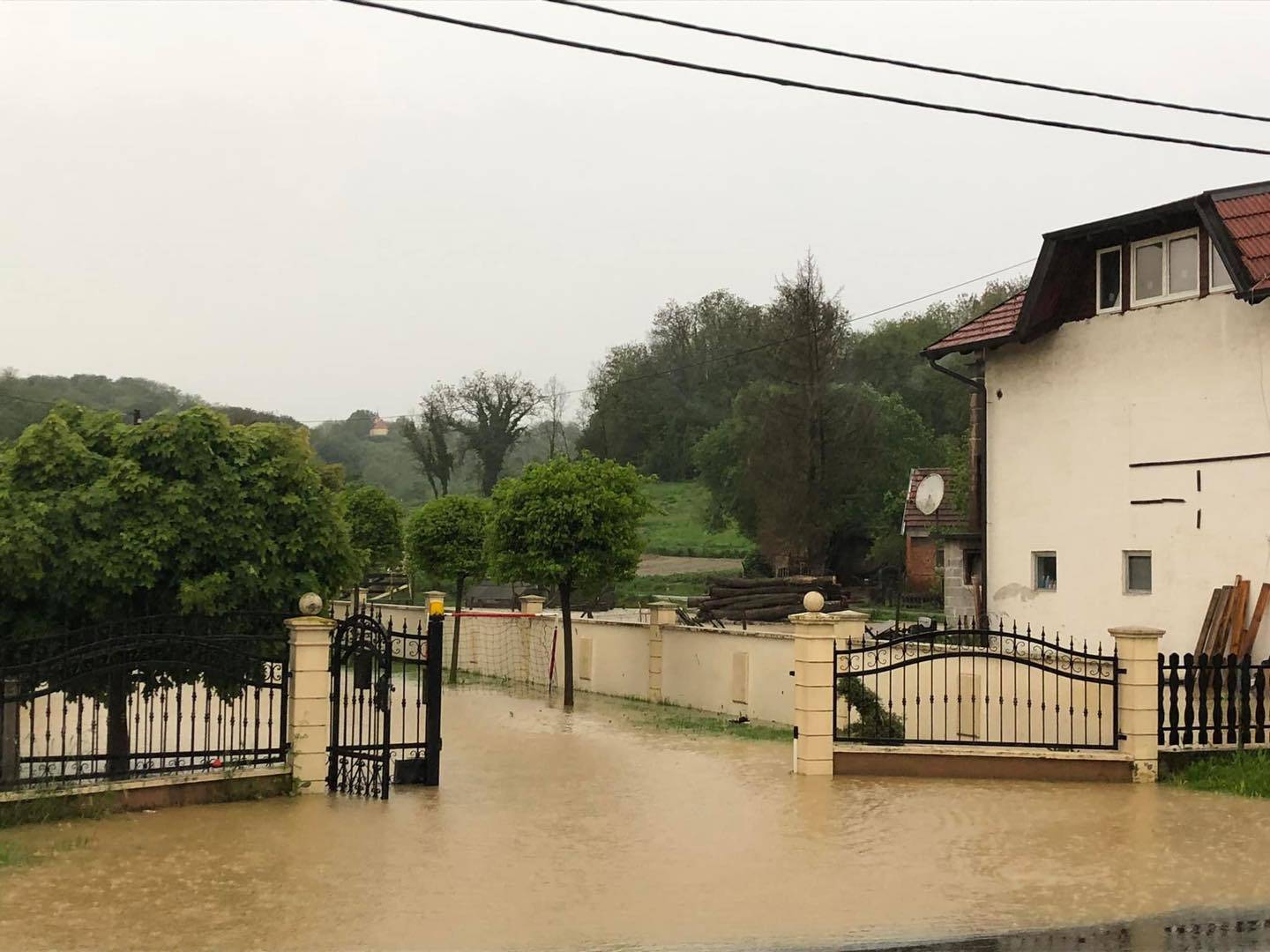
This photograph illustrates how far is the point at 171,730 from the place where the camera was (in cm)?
2000

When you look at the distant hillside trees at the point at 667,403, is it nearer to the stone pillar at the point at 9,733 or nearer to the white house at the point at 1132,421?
the white house at the point at 1132,421

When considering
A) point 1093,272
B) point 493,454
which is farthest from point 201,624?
point 493,454

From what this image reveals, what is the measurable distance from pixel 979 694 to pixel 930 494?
1376 centimetres

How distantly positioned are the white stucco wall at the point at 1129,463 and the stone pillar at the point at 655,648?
243 inches

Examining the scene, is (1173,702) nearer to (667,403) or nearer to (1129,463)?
(1129,463)

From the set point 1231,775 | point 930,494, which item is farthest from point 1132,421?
point 930,494

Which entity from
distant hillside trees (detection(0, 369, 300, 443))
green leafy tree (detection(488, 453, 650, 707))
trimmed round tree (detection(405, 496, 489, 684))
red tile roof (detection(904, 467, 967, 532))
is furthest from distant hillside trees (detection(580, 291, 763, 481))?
green leafy tree (detection(488, 453, 650, 707))

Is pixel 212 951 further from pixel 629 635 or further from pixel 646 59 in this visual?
pixel 629 635

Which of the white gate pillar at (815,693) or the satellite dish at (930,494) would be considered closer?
the white gate pillar at (815,693)

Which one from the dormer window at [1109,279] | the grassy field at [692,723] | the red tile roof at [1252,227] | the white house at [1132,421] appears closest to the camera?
the red tile roof at [1252,227]

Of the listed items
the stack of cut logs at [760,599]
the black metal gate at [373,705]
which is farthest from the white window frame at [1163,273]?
the stack of cut logs at [760,599]

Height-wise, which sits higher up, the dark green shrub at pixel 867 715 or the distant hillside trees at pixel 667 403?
the distant hillside trees at pixel 667 403

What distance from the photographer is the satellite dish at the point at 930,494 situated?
104 feet

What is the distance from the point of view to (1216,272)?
18219 millimetres
